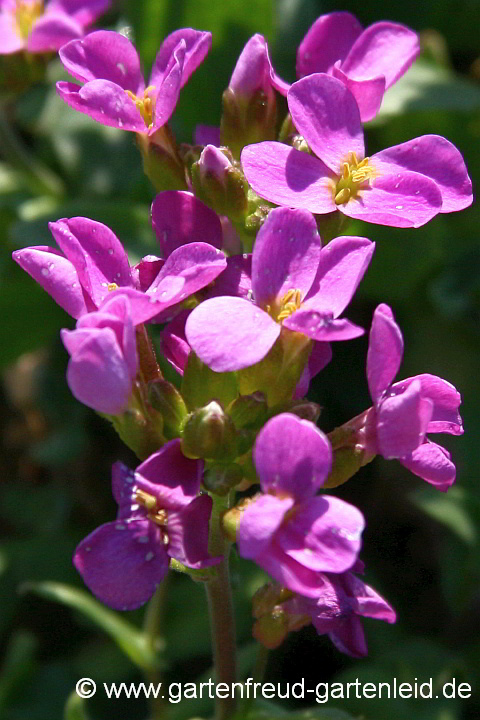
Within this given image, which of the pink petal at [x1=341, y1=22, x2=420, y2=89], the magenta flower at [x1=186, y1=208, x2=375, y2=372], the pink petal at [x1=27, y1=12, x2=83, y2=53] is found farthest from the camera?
the pink petal at [x1=27, y1=12, x2=83, y2=53]

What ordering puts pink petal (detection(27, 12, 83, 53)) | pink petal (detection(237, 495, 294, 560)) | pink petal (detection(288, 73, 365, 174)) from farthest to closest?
1. pink petal (detection(27, 12, 83, 53))
2. pink petal (detection(288, 73, 365, 174))
3. pink petal (detection(237, 495, 294, 560))

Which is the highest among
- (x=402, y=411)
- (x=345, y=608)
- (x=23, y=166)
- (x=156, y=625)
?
(x=402, y=411)

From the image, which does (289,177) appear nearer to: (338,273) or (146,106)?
(338,273)

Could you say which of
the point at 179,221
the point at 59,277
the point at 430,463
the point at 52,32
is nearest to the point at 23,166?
the point at 52,32

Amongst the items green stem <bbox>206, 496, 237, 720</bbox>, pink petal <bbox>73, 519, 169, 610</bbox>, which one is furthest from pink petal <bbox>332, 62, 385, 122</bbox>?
pink petal <bbox>73, 519, 169, 610</bbox>

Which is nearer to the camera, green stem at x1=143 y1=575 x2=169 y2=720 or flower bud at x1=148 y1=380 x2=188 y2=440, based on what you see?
flower bud at x1=148 y1=380 x2=188 y2=440

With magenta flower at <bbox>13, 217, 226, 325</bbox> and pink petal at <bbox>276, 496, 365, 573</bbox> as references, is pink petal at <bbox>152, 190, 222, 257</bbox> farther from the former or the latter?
pink petal at <bbox>276, 496, 365, 573</bbox>

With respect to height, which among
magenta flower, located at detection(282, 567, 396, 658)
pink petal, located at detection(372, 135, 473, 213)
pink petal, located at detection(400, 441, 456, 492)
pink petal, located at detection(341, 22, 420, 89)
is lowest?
magenta flower, located at detection(282, 567, 396, 658)

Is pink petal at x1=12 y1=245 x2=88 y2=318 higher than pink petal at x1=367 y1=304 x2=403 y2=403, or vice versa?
pink petal at x1=12 y1=245 x2=88 y2=318

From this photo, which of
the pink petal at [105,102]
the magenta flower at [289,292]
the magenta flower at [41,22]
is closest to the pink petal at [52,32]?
the magenta flower at [41,22]
